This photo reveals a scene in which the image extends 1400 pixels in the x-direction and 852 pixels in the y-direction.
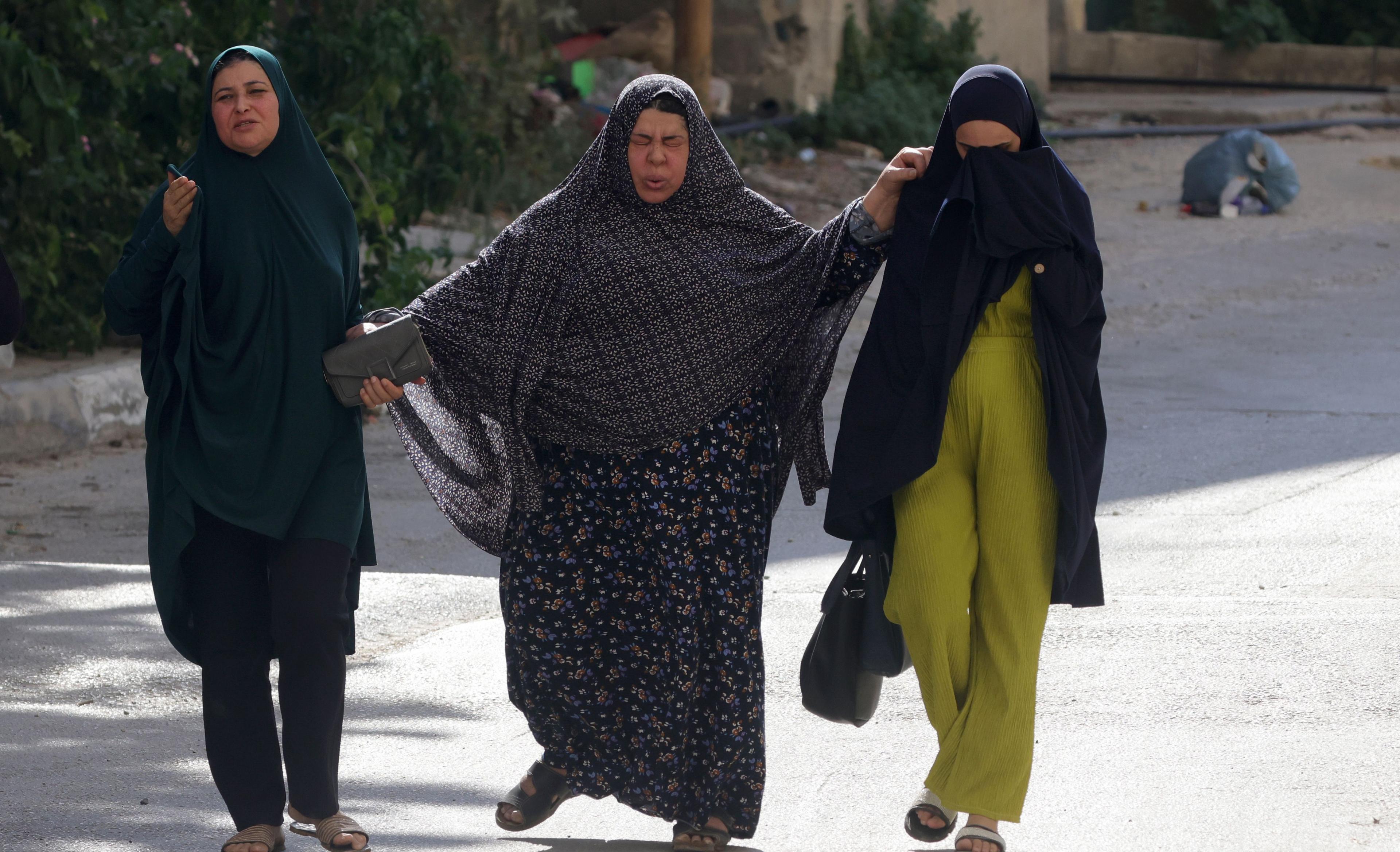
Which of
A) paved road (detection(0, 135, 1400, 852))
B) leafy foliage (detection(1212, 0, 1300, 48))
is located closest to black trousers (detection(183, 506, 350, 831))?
paved road (detection(0, 135, 1400, 852))

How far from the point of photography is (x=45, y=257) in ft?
22.9

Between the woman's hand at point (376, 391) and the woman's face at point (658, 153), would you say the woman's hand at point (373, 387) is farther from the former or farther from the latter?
the woman's face at point (658, 153)

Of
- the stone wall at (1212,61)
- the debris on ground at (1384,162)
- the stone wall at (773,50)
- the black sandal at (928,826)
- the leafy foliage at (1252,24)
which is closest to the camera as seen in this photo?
the black sandal at (928,826)

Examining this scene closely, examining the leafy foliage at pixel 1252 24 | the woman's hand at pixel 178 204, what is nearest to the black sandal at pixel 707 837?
the woman's hand at pixel 178 204

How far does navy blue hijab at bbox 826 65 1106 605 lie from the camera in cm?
271

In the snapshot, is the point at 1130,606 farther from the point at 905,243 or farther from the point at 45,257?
the point at 45,257

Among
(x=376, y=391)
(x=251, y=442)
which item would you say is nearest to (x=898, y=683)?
(x=376, y=391)

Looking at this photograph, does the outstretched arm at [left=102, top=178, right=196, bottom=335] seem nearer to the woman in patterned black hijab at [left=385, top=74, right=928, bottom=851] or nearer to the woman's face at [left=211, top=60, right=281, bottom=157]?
the woman's face at [left=211, top=60, right=281, bottom=157]

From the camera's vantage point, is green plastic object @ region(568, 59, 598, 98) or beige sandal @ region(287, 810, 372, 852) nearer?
beige sandal @ region(287, 810, 372, 852)

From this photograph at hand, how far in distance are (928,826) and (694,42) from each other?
10921 mm

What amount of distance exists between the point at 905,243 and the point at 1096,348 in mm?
385

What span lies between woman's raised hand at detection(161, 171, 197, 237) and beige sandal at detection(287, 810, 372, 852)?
1058 millimetres

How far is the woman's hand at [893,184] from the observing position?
9.36 feet

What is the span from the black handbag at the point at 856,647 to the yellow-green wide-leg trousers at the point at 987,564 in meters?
0.12
